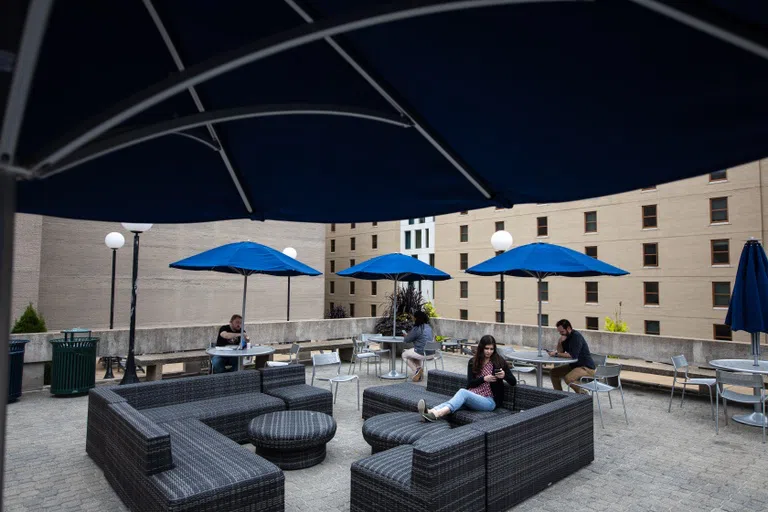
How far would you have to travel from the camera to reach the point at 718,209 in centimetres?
2975

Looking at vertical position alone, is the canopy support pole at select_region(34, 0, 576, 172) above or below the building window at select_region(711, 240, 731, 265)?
below

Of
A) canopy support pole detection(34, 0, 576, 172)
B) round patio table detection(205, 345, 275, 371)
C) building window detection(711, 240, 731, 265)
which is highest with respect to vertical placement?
building window detection(711, 240, 731, 265)

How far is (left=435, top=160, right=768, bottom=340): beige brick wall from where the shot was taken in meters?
28.9

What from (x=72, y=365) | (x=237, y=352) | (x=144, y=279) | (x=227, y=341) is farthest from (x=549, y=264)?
(x=144, y=279)

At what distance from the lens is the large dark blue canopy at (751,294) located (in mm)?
7836

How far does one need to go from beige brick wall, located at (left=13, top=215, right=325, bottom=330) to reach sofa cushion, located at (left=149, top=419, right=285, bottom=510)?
15.6 m

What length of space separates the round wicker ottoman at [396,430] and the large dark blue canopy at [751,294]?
579 centimetres

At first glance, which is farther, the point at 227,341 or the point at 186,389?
the point at 227,341

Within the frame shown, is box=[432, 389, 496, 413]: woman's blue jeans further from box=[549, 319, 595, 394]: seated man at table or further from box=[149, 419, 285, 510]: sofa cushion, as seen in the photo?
box=[549, 319, 595, 394]: seated man at table

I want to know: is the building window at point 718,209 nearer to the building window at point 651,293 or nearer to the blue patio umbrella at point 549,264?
the building window at point 651,293

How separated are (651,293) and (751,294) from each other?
27.3 m

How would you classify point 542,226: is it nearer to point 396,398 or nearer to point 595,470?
point 396,398

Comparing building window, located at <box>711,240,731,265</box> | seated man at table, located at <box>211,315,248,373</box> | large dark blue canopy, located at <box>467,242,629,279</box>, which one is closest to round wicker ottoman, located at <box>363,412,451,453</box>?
large dark blue canopy, located at <box>467,242,629,279</box>

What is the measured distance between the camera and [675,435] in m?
7.27
